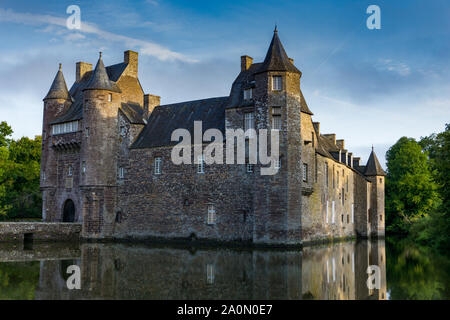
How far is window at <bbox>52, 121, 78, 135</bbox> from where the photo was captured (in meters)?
35.9

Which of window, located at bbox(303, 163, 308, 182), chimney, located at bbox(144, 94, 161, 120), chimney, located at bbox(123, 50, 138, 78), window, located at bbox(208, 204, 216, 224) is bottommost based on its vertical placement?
window, located at bbox(208, 204, 216, 224)

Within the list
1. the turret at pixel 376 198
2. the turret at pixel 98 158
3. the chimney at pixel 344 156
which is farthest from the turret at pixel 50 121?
the turret at pixel 376 198

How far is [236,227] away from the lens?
29.4 meters

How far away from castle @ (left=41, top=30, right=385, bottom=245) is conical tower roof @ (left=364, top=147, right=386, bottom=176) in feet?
18.5

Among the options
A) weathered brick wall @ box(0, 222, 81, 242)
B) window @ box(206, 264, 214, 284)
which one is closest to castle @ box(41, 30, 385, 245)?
weathered brick wall @ box(0, 222, 81, 242)

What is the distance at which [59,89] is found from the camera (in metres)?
38.7

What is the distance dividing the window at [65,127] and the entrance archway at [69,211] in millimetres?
5114

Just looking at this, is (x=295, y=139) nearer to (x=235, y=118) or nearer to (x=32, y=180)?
(x=235, y=118)

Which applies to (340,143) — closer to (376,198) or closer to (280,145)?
(376,198)

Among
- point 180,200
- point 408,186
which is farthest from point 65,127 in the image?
point 408,186

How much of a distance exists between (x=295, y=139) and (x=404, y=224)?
90.3 ft

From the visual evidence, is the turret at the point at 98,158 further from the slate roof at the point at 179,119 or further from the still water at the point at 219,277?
the still water at the point at 219,277

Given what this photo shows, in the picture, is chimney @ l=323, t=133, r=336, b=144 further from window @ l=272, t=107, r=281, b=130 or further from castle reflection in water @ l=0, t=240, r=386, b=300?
castle reflection in water @ l=0, t=240, r=386, b=300
